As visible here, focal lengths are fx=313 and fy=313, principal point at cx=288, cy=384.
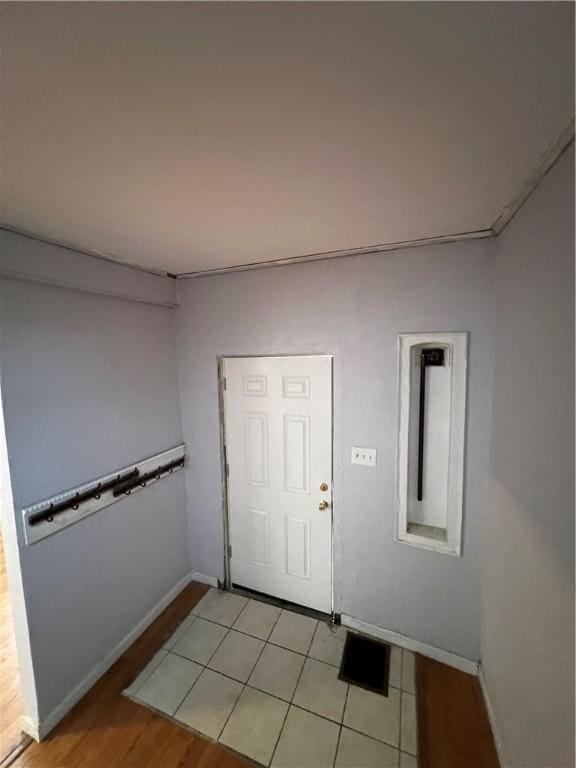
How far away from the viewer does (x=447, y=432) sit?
1880 mm

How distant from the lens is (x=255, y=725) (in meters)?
1.61

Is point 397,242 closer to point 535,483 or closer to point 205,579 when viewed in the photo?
point 535,483

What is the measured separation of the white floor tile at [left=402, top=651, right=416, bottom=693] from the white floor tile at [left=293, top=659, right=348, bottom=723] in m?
0.34

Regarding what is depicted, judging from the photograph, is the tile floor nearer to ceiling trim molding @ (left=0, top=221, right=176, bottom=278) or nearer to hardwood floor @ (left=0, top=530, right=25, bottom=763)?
hardwood floor @ (left=0, top=530, right=25, bottom=763)

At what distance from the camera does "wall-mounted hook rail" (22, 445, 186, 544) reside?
155 centimetres

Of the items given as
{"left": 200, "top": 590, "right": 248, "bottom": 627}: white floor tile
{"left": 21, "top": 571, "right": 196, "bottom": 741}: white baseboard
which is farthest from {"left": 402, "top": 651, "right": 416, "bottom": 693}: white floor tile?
{"left": 21, "top": 571, "right": 196, "bottom": 741}: white baseboard

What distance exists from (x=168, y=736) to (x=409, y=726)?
47.9 inches

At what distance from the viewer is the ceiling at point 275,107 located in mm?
565

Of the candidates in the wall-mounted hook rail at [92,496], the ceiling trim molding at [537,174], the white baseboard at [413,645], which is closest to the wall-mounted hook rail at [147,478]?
the wall-mounted hook rail at [92,496]

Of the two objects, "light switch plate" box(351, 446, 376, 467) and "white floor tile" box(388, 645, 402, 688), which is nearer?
"white floor tile" box(388, 645, 402, 688)

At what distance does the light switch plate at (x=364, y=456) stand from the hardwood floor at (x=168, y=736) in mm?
1251

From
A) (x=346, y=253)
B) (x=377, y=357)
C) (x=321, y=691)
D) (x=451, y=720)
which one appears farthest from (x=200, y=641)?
(x=346, y=253)

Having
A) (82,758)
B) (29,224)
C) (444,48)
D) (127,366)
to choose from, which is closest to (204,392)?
(127,366)

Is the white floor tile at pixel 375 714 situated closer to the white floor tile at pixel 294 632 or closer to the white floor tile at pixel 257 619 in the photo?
the white floor tile at pixel 294 632
